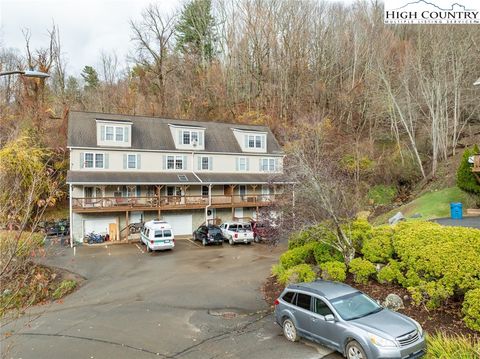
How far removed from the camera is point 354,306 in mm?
8945

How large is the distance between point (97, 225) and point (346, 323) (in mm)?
23655

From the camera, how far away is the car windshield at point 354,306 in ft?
28.3

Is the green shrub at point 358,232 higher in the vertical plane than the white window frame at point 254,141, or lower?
lower

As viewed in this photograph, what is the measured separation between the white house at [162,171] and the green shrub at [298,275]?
1126cm

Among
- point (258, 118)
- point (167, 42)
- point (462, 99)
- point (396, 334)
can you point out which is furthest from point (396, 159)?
point (167, 42)

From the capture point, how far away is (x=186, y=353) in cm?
927

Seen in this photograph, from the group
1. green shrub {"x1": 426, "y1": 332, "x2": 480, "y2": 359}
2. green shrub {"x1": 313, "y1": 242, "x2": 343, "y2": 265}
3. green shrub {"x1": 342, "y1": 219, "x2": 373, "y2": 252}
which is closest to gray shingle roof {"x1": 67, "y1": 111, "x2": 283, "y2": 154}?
green shrub {"x1": 313, "y1": 242, "x2": 343, "y2": 265}

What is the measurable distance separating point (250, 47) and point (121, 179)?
2704 cm

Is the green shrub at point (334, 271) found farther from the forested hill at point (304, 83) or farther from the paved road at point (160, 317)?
the forested hill at point (304, 83)

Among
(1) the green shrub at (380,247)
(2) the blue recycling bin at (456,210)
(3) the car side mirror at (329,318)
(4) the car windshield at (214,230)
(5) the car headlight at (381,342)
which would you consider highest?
(2) the blue recycling bin at (456,210)

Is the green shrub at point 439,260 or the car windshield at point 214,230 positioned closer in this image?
the green shrub at point 439,260

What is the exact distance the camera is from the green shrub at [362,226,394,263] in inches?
486

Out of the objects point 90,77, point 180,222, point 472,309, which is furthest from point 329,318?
point 90,77

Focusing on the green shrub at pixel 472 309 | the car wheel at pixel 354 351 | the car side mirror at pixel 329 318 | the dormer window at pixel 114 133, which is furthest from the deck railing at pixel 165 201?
the car wheel at pixel 354 351
